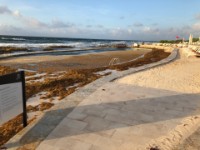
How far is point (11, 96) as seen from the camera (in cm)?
411

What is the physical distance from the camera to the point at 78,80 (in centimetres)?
977

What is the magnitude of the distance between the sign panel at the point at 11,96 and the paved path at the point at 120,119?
90 centimetres

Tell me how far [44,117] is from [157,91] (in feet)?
14.6

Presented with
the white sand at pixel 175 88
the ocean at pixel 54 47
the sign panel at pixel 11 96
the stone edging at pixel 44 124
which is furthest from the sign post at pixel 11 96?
the ocean at pixel 54 47

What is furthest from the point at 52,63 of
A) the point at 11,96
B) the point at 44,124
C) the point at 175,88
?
the point at 11,96

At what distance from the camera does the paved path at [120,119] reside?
3947mm

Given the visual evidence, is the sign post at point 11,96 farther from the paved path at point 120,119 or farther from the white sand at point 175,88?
the white sand at point 175,88

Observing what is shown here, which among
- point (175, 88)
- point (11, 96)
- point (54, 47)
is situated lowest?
point (175, 88)

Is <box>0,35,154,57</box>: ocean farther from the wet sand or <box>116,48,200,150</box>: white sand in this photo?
<box>116,48,200,150</box>: white sand

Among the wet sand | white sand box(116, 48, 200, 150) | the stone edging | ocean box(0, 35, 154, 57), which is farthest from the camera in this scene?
ocean box(0, 35, 154, 57)

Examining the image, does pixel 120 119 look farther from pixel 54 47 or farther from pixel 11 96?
pixel 54 47

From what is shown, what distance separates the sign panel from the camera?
3893mm

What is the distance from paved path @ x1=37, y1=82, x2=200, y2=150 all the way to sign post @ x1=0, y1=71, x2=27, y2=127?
2.96ft

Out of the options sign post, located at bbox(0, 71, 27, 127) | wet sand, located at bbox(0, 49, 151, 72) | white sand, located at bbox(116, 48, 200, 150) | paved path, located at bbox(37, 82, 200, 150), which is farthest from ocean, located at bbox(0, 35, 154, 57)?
sign post, located at bbox(0, 71, 27, 127)
